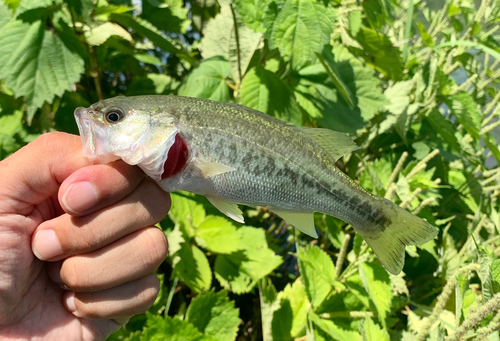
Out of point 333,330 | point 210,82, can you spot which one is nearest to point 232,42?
point 210,82

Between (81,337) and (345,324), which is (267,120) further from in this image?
(345,324)

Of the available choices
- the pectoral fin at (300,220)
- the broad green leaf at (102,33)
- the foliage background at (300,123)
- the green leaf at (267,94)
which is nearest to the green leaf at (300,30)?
the foliage background at (300,123)

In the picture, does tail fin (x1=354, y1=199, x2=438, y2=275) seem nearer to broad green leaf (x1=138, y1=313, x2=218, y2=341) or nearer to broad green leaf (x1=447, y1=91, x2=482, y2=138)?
broad green leaf (x1=138, y1=313, x2=218, y2=341)

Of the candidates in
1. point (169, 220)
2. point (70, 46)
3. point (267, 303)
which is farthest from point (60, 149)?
point (267, 303)

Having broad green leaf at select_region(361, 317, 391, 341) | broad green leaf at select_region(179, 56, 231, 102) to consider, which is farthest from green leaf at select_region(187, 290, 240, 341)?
broad green leaf at select_region(179, 56, 231, 102)

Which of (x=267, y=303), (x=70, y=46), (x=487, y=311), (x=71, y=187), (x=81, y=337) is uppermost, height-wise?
(x=70, y=46)

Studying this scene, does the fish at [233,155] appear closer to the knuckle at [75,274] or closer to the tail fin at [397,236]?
the tail fin at [397,236]
